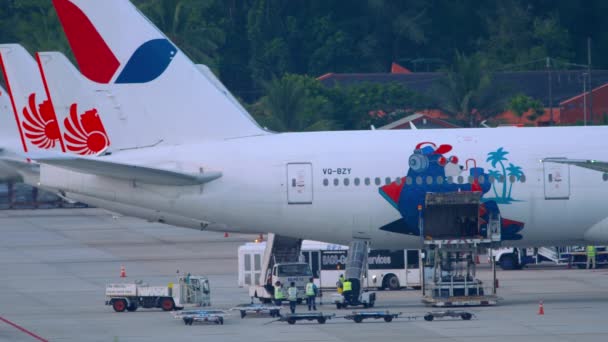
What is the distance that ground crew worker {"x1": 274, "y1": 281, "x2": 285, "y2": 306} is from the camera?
47.4 metres

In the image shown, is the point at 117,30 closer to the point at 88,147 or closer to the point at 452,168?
the point at 88,147

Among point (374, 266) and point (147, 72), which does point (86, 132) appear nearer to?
point (147, 72)

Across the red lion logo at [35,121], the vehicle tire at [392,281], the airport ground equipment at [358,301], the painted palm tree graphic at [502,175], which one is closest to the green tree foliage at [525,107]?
the red lion logo at [35,121]

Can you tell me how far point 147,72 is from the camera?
156ft

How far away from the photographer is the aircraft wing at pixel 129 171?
4375 centimetres

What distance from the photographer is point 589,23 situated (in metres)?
154

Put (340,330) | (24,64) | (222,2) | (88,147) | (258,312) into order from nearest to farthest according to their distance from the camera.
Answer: (340,330), (258,312), (88,147), (24,64), (222,2)

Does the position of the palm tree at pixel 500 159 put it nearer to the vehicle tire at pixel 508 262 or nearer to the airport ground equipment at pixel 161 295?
the airport ground equipment at pixel 161 295

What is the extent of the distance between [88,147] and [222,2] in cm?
10544

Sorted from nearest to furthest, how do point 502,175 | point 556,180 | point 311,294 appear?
1. point 311,294
2. point 502,175
3. point 556,180

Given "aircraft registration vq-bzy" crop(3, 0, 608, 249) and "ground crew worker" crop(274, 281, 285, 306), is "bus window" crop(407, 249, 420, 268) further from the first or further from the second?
"ground crew worker" crop(274, 281, 285, 306)

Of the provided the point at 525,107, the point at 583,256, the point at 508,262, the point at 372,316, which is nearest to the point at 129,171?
the point at 372,316

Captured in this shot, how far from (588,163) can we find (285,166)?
11028 mm

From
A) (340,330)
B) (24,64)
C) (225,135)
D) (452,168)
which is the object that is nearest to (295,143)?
(225,135)
